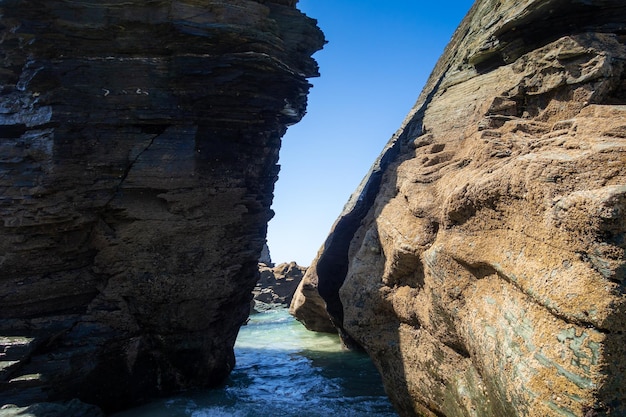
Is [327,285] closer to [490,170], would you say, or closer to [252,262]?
[252,262]

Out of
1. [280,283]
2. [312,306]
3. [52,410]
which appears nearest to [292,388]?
[52,410]

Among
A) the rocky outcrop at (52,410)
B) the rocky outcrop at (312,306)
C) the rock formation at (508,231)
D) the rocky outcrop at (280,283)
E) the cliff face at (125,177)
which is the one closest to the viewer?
the rock formation at (508,231)

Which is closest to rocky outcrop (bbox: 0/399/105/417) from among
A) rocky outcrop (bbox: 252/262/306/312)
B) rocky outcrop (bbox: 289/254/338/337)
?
rocky outcrop (bbox: 289/254/338/337)

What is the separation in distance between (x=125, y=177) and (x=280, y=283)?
21026 millimetres

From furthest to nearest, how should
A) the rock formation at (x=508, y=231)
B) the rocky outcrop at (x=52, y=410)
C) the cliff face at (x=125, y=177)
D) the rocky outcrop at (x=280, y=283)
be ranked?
the rocky outcrop at (x=280, y=283) < the cliff face at (x=125, y=177) < the rocky outcrop at (x=52, y=410) < the rock formation at (x=508, y=231)

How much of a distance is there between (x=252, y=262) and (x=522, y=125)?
267 inches

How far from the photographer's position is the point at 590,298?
13.3 ft

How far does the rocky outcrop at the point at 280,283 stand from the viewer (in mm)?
29344

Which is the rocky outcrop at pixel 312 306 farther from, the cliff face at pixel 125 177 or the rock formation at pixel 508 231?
the rock formation at pixel 508 231

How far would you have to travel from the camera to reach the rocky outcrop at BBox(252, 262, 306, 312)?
96.3ft

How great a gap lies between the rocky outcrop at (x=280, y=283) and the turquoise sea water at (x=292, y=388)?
1220cm

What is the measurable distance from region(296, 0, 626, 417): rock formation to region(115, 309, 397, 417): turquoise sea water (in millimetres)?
2036

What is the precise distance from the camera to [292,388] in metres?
11.1

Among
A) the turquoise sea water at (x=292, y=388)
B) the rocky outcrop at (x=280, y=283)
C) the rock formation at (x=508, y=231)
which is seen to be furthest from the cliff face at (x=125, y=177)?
the rocky outcrop at (x=280, y=283)
